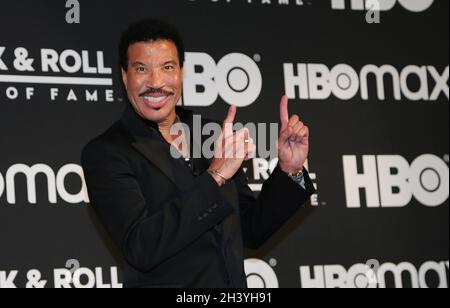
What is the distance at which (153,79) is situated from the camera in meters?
2.68

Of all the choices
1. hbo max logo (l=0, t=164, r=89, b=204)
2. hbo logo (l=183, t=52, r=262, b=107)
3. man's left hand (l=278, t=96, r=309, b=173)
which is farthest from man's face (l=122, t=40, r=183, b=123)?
hbo logo (l=183, t=52, r=262, b=107)

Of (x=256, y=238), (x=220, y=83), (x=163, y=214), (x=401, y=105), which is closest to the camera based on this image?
(x=163, y=214)

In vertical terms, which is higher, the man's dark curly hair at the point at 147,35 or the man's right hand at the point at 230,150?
the man's dark curly hair at the point at 147,35

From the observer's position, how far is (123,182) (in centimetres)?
249

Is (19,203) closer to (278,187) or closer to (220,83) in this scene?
(220,83)

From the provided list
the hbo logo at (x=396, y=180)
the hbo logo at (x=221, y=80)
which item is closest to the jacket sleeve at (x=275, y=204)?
the hbo logo at (x=221, y=80)

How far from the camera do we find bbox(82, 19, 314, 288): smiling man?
2398 mm

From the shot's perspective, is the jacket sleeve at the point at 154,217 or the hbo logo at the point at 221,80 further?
the hbo logo at the point at 221,80

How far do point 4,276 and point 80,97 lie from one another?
0.89 meters

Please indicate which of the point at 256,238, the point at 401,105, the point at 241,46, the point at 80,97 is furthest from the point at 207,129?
the point at 401,105

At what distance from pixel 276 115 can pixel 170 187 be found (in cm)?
190

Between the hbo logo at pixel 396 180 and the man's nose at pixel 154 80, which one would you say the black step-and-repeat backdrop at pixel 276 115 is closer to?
the hbo logo at pixel 396 180

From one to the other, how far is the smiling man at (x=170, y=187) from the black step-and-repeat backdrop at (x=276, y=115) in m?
1.24

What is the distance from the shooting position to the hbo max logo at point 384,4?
4.58 m
